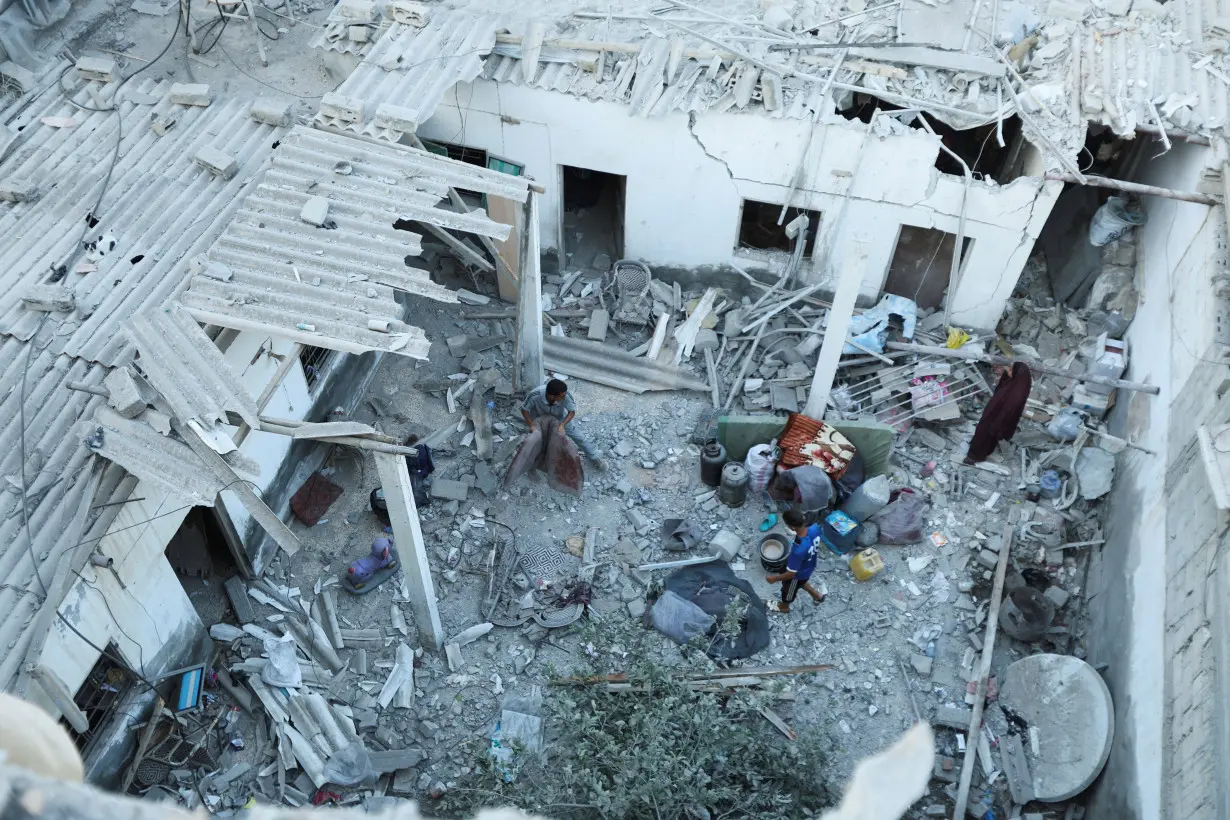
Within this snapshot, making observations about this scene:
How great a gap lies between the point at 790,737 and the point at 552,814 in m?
2.74

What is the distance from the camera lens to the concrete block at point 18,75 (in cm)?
1167

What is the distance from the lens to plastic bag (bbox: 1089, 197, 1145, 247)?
13.8 m

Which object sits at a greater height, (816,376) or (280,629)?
(816,376)

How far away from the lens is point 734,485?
12.1 m

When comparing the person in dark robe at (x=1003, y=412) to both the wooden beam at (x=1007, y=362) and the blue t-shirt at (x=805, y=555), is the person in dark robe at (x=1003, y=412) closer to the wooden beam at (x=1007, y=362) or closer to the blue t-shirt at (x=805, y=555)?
the wooden beam at (x=1007, y=362)

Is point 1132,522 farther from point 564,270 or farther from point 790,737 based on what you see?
point 564,270

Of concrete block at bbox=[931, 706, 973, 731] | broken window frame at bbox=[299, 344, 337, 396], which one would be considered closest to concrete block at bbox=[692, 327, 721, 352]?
broken window frame at bbox=[299, 344, 337, 396]

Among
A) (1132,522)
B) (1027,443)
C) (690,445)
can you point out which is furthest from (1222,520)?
(690,445)

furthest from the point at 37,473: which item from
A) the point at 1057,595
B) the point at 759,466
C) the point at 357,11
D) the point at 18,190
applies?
the point at 1057,595

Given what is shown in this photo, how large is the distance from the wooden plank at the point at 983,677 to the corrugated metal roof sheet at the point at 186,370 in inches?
306

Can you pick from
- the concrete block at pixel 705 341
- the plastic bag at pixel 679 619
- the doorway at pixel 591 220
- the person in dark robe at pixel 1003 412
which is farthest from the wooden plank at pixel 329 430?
the person in dark robe at pixel 1003 412

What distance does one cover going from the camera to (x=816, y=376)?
12.5m

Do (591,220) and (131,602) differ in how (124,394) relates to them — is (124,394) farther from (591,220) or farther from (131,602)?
(591,220)

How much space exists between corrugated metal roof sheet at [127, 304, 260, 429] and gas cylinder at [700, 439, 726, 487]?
6.07m
